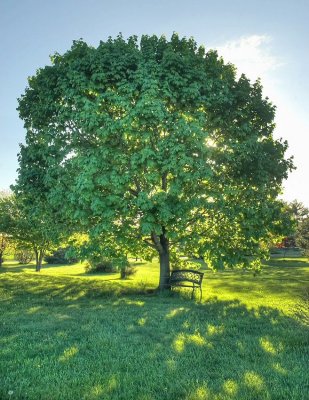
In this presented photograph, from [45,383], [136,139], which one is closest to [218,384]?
[45,383]

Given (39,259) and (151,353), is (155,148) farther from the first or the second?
(39,259)

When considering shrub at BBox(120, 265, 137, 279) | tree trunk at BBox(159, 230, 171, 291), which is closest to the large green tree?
tree trunk at BBox(159, 230, 171, 291)

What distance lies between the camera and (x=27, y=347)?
8.05 metres

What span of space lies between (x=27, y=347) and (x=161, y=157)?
9.14m

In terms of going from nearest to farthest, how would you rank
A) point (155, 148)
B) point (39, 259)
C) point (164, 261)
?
point (155, 148) → point (164, 261) → point (39, 259)

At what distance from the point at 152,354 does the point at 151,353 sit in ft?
0.24

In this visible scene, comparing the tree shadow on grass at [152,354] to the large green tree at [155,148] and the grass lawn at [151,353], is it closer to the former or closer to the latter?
the grass lawn at [151,353]

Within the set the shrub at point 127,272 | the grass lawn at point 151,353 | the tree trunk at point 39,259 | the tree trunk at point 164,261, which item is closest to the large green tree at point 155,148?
the tree trunk at point 164,261

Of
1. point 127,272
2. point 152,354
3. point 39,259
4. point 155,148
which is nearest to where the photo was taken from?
point 152,354

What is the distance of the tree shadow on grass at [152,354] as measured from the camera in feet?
19.1

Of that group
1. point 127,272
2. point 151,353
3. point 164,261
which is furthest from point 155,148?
point 127,272

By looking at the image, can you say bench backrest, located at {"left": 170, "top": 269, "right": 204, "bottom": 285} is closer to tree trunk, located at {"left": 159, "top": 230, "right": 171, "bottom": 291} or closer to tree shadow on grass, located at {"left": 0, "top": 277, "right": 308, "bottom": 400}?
tree trunk, located at {"left": 159, "top": 230, "right": 171, "bottom": 291}

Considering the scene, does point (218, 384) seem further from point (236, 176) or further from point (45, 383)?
point (236, 176)

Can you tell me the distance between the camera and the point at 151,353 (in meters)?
7.67
